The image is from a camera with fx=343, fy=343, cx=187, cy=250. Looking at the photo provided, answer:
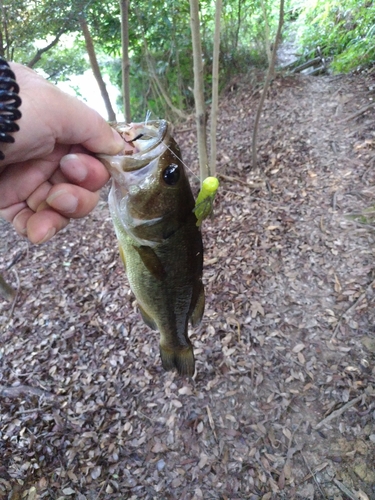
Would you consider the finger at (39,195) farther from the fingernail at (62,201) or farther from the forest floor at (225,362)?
the forest floor at (225,362)

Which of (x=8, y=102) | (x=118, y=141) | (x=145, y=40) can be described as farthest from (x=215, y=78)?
(x=145, y=40)

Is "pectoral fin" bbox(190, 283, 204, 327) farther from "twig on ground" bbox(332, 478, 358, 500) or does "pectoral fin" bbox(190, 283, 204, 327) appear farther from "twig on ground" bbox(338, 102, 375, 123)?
"twig on ground" bbox(338, 102, 375, 123)

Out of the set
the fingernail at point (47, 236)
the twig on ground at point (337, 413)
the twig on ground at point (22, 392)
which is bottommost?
the twig on ground at point (337, 413)

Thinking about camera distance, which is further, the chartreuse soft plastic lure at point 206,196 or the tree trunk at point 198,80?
the tree trunk at point 198,80

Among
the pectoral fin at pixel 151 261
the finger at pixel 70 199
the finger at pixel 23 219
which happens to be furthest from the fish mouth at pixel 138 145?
the finger at pixel 23 219

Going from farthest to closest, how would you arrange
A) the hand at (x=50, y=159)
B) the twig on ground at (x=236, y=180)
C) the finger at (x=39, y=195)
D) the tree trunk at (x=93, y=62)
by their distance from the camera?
the twig on ground at (x=236, y=180), the tree trunk at (x=93, y=62), the finger at (x=39, y=195), the hand at (x=50, y=159)

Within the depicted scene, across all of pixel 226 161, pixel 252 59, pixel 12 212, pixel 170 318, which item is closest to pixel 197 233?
pixel 170 318

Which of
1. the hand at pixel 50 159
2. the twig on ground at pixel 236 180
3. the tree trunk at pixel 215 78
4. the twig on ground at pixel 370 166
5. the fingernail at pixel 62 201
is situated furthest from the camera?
the twig on ground at pixel 236 180
